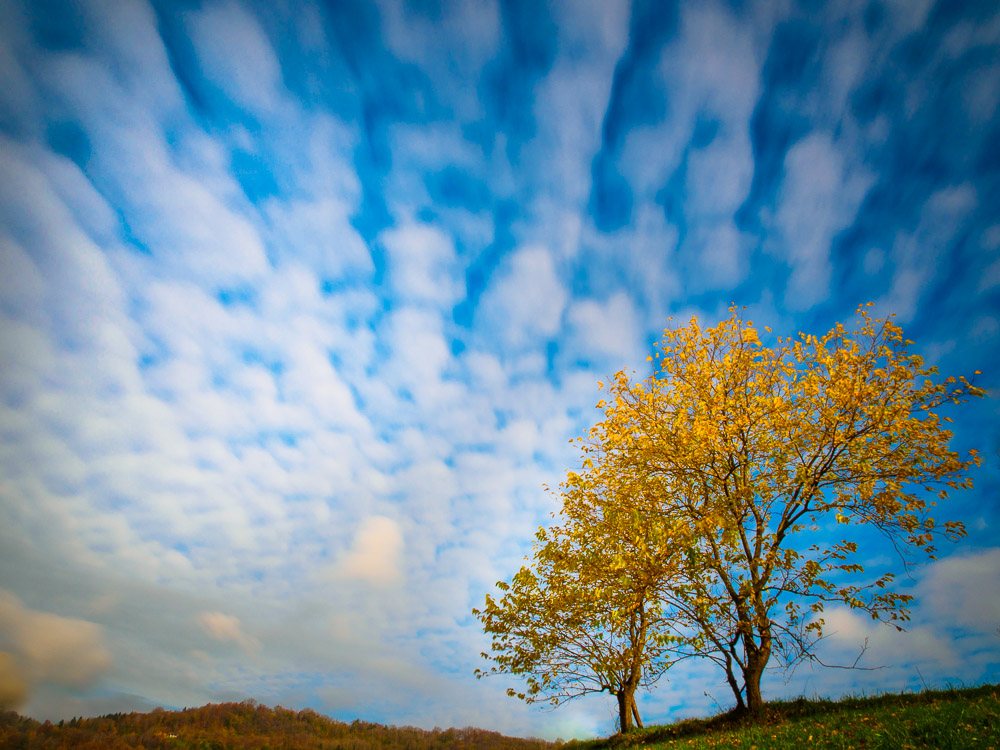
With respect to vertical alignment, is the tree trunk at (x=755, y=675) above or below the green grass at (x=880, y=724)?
above

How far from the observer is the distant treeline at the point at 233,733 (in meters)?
30.0

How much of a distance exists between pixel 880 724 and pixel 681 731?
33.1ft

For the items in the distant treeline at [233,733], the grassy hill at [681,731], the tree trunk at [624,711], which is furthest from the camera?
the distant treeline at [233,733]

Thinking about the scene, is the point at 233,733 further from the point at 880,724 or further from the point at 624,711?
the point at 880,724

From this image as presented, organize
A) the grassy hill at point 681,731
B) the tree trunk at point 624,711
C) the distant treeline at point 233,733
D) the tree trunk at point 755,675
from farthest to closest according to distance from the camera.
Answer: the distant treeline at point 233,733 < the tree trunk at point 624,711 < the tree trunk at point 755,675 < the grassy hill at point 681,731

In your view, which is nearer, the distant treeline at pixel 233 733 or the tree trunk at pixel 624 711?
the tree trunk at pixel 624 711

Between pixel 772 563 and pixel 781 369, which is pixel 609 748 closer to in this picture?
pixel 772 563

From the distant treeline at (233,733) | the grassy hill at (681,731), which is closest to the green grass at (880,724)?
the grassy hill at (681,731)

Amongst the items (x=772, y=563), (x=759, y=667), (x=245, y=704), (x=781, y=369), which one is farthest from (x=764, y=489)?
(x=245, y=704)

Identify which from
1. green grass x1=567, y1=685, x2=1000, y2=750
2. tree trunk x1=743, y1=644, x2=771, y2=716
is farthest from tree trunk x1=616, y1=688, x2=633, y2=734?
tree trunk x1=743, y1=644, x2=771, y2=716

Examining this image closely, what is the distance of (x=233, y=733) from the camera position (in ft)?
176

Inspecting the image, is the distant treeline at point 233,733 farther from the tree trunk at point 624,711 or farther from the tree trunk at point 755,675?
the tree trunk at point 755,675

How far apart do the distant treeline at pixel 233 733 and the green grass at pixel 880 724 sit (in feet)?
55.2

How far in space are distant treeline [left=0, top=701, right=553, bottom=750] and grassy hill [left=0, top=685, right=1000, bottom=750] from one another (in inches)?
5.3
